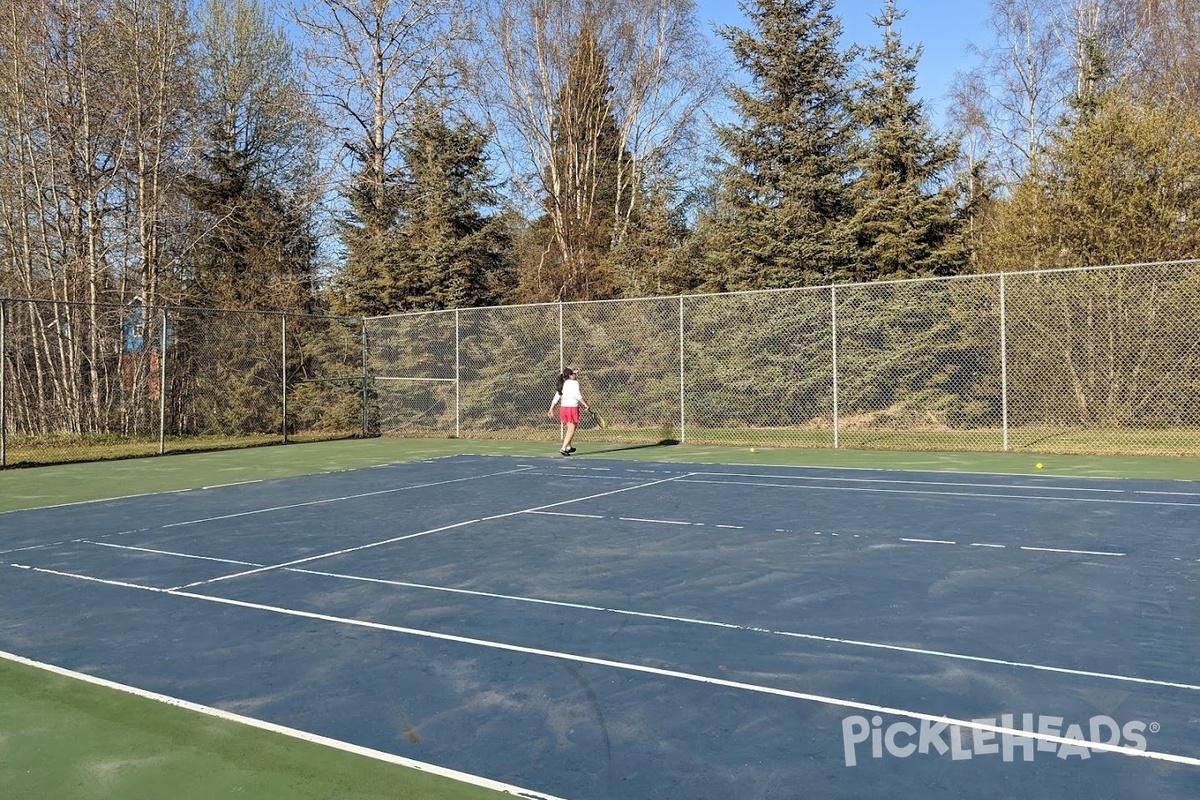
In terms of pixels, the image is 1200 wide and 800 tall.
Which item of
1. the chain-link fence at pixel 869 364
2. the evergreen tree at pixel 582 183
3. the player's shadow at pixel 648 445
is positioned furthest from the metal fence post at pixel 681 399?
the evergreen tree at pixel 582 183

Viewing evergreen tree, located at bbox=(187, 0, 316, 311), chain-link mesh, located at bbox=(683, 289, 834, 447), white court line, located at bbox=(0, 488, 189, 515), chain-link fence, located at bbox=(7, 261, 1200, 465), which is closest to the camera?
white court line, located at bbox=(0, 488, 189, 515)

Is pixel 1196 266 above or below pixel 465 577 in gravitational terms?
above

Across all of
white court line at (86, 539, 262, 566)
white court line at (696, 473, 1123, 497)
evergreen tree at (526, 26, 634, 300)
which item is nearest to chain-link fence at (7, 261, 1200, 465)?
white court line at (696, 473, 1123, 497)

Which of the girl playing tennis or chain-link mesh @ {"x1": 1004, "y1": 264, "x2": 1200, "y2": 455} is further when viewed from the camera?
the girl playing tennis

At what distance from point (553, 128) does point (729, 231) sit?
10.5 metres

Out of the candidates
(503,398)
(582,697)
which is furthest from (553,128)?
(582,697)

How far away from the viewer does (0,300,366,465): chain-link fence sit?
1895 centimetres

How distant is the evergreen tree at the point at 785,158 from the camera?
20.5 metres

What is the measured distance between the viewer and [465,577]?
6219mm

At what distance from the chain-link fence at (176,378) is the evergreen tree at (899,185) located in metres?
12.3

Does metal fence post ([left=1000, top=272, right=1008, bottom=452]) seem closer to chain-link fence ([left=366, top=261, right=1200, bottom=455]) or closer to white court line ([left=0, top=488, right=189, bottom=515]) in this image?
chain-link fence ([left=366, top=261, right=1200, bottom=455])

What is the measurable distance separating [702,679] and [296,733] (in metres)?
1.76

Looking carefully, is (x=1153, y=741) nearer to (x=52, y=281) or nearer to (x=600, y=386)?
(x=600, y=386)

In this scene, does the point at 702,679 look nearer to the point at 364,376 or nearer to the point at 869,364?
the point at 869,364
